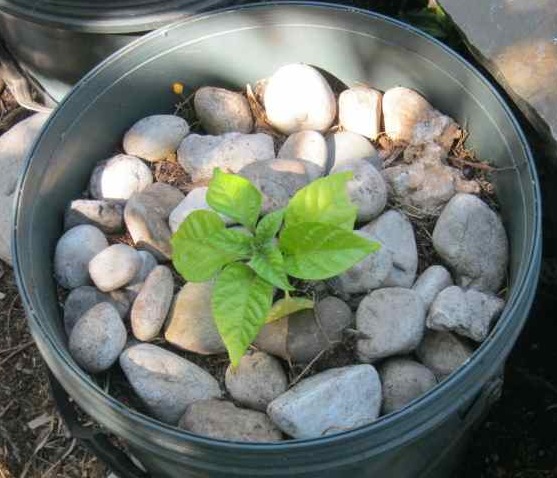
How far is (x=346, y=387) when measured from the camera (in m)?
1.14

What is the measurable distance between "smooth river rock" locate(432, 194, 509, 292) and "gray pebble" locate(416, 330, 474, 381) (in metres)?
0.10

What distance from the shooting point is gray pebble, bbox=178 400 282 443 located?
1147 mm

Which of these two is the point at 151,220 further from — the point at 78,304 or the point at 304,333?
the point at 304,333

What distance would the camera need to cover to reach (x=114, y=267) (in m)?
1.28

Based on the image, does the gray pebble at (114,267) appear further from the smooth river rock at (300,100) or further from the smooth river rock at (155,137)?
the smooth river rock at (300,100)

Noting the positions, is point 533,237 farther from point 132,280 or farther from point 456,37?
point 456,37

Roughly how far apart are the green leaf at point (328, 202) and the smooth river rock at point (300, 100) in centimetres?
30

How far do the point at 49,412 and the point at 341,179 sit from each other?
896 millimetres

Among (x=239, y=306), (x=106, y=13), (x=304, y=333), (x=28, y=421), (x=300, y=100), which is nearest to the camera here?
(x=239, y=306)

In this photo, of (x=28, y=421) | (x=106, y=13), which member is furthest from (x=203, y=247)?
(x=28, y=421)

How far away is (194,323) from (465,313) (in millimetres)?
390

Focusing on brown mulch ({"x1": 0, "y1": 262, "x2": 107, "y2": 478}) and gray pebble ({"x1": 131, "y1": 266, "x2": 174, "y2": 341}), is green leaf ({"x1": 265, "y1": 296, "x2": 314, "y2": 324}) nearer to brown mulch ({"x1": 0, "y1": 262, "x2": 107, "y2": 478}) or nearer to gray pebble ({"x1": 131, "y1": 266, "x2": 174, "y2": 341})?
gray pebble ({"x1": 131, "y1": 266, "x2": 174, "y2": 341})

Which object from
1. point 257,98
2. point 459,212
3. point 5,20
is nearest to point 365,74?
point 257,98

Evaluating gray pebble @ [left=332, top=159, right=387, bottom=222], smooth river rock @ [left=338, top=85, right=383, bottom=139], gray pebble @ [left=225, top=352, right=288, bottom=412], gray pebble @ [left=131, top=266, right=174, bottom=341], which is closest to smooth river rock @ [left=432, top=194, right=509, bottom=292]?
gray pebble @ [left=332, top=159, right=387, bottom=222]
